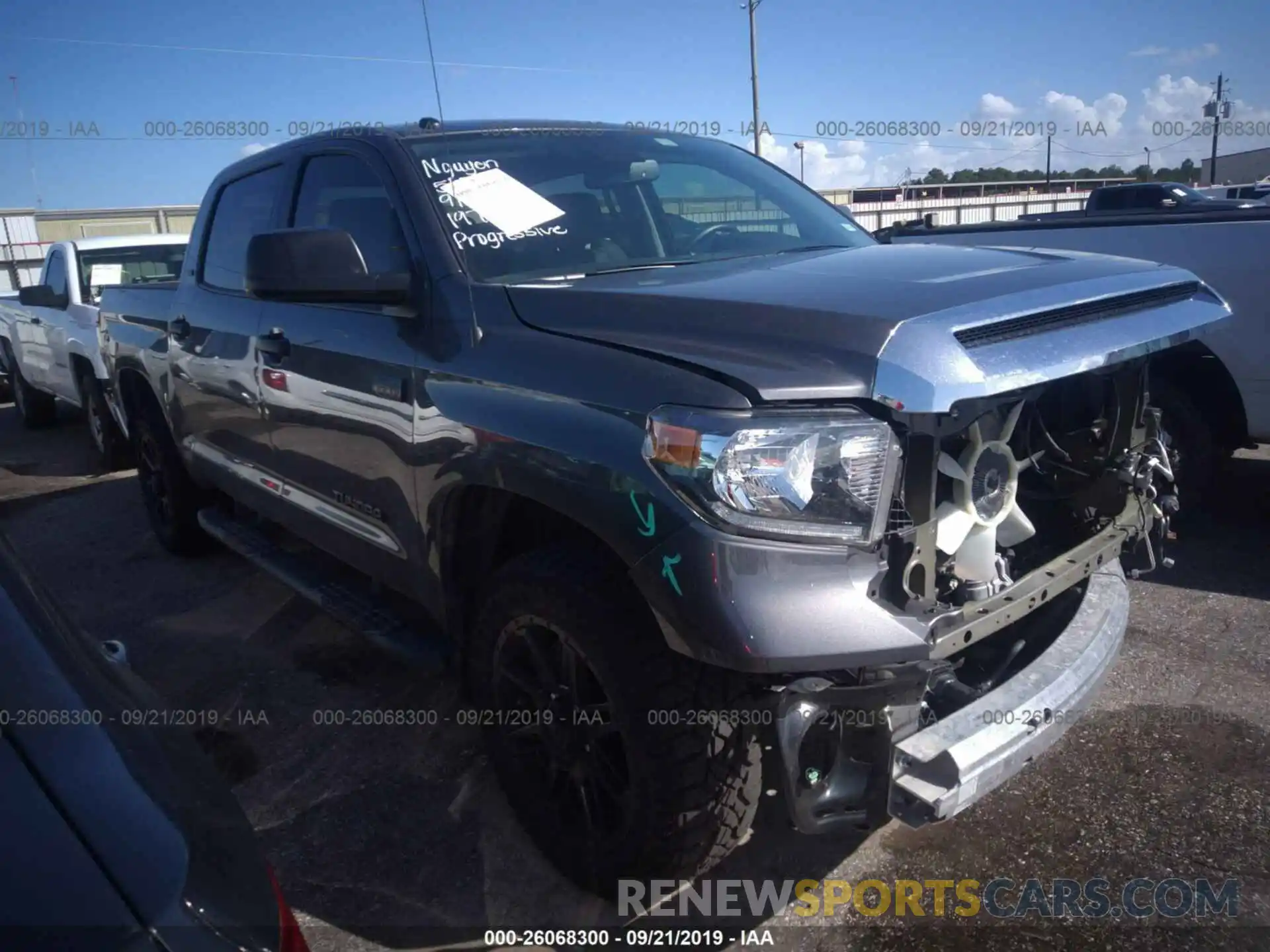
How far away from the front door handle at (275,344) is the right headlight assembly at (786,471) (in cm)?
195

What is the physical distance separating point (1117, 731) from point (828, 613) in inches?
73.9

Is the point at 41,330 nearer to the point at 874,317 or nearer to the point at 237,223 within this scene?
the point at 237,223

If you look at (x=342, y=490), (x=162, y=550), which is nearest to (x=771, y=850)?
(x=342, y=490)

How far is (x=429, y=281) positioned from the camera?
2.64m

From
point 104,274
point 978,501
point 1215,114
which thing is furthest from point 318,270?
point 1215,114

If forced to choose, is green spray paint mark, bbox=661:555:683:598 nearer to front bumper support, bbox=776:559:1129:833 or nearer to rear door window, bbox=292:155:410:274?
front bumper support, bbox=776:559:1129:833

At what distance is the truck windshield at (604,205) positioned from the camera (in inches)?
110

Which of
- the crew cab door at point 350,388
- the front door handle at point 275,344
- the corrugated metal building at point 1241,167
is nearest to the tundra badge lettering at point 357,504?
the crew cab door at point 350,388

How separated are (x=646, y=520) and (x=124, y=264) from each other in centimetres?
792

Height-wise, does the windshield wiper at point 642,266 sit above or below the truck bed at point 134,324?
above

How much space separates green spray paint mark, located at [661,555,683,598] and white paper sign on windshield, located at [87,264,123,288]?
772cm

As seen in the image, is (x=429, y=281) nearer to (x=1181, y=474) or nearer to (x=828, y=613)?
(x=828, y=613)

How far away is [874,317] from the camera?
6.41 feet

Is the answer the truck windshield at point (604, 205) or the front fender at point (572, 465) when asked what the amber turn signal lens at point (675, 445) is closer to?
the front fender at point (572, 465)
